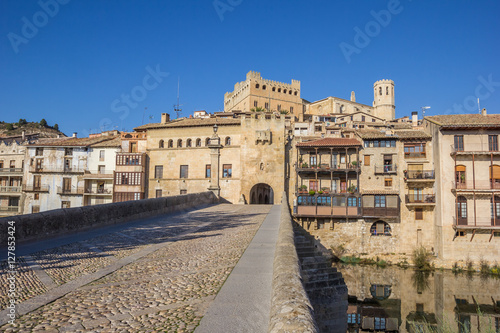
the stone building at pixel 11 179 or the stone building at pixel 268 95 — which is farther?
the stone building at pixel 268 95

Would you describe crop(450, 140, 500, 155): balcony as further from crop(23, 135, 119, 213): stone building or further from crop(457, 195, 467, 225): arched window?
crop(23, 135, 119, 213): stone building

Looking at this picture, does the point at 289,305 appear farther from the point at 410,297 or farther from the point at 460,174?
the point at 460,174

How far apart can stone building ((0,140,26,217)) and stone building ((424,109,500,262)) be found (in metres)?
53.0

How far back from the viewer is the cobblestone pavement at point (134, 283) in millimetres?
3961

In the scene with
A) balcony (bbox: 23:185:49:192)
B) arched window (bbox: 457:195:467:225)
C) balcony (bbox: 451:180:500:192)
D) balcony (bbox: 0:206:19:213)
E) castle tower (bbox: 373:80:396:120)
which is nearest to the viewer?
balcony (bbox: 451:180:500:192)

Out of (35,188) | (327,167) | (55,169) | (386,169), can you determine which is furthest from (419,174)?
(35,188)

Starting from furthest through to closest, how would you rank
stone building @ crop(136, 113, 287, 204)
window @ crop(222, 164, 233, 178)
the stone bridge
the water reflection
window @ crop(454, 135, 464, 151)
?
window @ crop(222, 164, 233, 178)
stone building @ crop(136, 113, 287, 204)
window @ crop(454, 135, 464, 151)
the water reflection
the stone bridge

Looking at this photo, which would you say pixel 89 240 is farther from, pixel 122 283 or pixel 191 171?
pixel 191 171

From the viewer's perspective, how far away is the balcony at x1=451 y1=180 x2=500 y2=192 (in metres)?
31.7

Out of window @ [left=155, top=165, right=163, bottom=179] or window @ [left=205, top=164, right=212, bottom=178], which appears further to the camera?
window @ [left=155, top=165, right=163, bottom=179]

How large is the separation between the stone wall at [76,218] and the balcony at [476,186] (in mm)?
27851

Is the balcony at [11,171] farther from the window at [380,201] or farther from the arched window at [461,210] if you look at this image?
the arched window at [461,210]

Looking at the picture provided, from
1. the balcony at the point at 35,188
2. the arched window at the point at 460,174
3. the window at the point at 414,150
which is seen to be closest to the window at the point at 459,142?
the arched window at the point at 460,174

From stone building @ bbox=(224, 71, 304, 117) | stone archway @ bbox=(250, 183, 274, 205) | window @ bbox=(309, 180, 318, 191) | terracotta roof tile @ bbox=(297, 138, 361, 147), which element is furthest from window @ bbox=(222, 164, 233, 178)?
stone building @ bbox=(224, 71, 304, 117)
